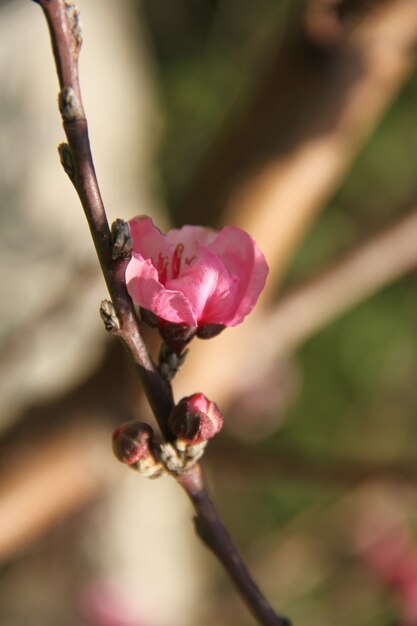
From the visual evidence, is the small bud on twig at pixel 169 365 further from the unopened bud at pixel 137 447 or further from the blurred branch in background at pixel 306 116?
the blurred branch in background at pixel 306 116

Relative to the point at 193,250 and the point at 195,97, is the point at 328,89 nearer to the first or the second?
the point at 193,250

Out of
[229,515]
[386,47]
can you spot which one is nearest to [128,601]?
[229,515]

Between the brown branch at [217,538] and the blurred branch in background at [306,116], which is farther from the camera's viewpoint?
the blurred branch in background at [306,116]

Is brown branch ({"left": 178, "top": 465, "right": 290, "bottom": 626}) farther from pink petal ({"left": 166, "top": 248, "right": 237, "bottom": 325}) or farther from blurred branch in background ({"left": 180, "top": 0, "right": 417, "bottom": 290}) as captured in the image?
blurred branch in background ({"left": 180, "top": 0, "right": 417, "bottom": 290})

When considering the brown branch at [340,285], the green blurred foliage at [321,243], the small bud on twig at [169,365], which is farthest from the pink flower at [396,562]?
the small bud on twig at [169,365]

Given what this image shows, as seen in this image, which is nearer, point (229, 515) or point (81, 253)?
point (81, 253)

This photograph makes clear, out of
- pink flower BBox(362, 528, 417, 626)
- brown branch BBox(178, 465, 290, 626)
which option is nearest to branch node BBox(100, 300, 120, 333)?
brown branch BBox(178, 465, 290, 626)
